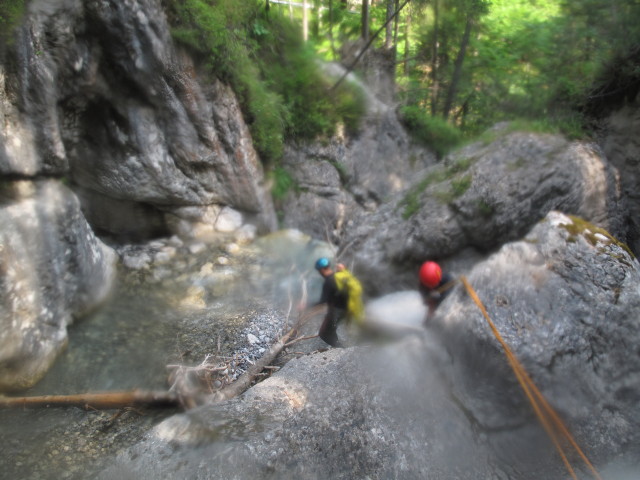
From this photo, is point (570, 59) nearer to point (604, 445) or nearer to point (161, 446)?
point (604, 445)

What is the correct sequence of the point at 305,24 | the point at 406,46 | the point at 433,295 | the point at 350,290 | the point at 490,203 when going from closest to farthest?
the point at 433,295
the point at 350,290
the point at 490,203
the point at 305,24
the point at 406,46

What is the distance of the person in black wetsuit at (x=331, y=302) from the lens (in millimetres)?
5105

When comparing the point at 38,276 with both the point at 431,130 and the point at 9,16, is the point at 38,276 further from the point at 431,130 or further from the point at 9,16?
the point at 431,130

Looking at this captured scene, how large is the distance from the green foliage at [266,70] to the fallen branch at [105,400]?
237 inches

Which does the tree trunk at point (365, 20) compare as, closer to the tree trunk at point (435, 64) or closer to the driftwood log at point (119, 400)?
the tree trunk at point (435, 64)

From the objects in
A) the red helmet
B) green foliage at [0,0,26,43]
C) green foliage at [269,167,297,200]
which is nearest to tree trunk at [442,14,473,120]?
green foliage at [269,167,297,200]

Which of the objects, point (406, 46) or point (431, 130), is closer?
point (431, 130)

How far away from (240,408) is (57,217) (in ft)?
12.2

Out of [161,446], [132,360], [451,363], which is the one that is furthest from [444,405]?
[132,360]

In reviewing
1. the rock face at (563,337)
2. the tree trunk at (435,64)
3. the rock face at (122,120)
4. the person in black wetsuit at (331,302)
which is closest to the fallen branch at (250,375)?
the person in black wetsuit at (331,302)

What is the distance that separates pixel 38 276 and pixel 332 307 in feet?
12.6

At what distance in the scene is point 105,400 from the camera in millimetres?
4156

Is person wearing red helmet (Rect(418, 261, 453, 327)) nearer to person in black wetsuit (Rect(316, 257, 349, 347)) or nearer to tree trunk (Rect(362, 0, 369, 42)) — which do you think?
person in black wetsuit (Rect(316, 257, 349, 347))

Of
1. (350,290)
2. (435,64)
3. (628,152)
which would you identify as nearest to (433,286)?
(350,290)
